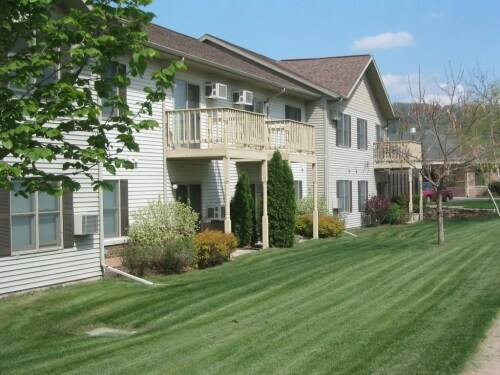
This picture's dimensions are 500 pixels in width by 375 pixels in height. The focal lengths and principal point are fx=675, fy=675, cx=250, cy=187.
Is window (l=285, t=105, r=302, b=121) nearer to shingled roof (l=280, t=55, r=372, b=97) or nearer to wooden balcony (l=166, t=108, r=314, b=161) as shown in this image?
shingled roof (l=280, t=55, r=372, b=97)

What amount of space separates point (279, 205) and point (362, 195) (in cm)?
1279

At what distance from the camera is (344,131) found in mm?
30328

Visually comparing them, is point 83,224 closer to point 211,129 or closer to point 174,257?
point 174,257

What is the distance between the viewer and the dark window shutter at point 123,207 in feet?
52.9

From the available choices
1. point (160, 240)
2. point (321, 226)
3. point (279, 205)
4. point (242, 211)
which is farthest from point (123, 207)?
point (321, 226)

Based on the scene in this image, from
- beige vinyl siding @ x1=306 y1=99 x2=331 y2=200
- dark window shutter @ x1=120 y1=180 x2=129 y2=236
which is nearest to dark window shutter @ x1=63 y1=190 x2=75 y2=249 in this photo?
dark window shutter @ x1=120 y1=180 x2=129 y2=236

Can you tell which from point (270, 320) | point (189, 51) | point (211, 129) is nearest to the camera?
point (270, 320)

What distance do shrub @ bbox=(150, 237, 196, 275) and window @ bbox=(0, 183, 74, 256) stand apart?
2257mm

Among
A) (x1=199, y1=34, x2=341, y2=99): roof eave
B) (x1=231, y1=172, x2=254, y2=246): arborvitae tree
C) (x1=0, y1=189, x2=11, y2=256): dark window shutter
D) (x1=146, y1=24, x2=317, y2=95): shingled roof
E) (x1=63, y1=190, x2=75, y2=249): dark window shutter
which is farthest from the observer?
(x1=199, y1=34, x2=341, y2=99): roof eave

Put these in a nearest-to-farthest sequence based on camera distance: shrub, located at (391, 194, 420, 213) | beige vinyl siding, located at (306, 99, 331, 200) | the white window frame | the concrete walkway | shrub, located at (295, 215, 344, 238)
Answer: the concrete walkway < the white window frame < shrub, located at (295, 215, 344, 238) < beige vinyl siding, located at (306, 99, 331, 200) < shrub, located at (391, 194, 420, 213)

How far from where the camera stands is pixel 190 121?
59.8 ft

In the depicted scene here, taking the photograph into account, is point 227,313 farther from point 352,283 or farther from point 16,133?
point 16,133

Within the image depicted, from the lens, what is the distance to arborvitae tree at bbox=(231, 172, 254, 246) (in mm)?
19953

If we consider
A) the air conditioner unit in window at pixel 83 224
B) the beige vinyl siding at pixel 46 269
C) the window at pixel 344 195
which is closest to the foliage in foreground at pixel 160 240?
the beige vinyl siding at pixel 46 269
